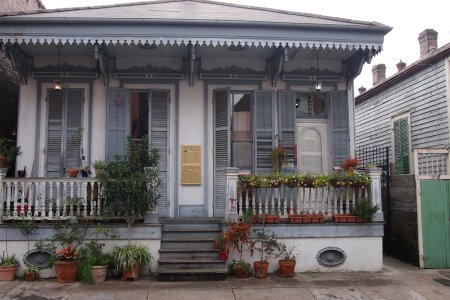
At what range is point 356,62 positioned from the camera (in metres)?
9.17

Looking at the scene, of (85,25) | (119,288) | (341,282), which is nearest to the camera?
(119,288)

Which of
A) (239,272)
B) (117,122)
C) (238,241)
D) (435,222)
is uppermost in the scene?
(117,122)

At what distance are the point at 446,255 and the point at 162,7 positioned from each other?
26.6ft

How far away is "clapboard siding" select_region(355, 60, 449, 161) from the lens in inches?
421

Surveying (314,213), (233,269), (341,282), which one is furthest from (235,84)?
(341,282)

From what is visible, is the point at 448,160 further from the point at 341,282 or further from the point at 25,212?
the point at 25,212

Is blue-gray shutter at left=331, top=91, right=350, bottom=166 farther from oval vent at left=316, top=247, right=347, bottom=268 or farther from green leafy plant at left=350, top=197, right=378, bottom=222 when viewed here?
oval vent at left=316, top=247, right=347, bottom=268

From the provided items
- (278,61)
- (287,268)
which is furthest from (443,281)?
(278,61)

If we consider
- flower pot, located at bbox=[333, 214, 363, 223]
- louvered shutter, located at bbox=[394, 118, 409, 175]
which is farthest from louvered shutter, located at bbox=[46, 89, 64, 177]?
louvered shutter, located at bbox=[394, 118, 409, 175]

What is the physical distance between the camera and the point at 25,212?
25.4ft

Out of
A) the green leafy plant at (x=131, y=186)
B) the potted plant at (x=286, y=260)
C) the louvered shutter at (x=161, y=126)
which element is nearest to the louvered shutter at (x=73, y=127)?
the louvered shutter at (x=161, y=126)

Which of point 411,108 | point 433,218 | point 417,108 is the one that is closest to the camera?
point 433,218

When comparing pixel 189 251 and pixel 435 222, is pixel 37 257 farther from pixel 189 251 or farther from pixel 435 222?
pixel 435 222

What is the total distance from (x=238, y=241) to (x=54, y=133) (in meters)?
4.70
